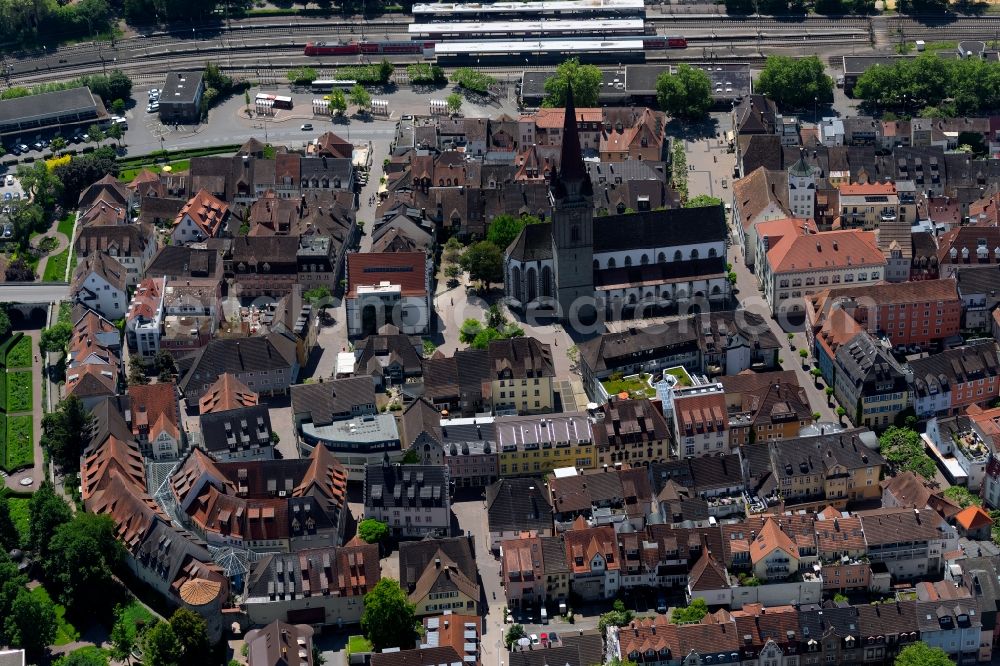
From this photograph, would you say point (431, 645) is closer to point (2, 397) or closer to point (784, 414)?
point (784, 414)

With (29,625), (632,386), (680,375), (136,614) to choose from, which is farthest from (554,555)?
(29,625)

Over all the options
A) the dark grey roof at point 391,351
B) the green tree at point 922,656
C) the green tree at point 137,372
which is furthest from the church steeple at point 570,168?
the green tree at point 922,656

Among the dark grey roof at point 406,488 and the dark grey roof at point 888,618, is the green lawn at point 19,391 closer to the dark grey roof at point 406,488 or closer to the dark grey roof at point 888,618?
the dark grey roof at point 406,488

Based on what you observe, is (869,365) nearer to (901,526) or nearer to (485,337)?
(901,526)

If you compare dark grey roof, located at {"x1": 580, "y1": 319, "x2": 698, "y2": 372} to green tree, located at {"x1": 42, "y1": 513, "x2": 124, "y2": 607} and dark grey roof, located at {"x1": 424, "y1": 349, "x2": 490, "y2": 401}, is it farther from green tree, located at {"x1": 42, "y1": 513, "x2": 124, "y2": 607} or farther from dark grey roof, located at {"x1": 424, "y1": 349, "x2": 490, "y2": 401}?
green tree, located at {"x1": 42, "y1": 513, "x2": 124, "y2": 607}

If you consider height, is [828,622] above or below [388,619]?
below

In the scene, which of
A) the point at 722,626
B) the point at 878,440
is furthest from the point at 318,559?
the point at 878,440
